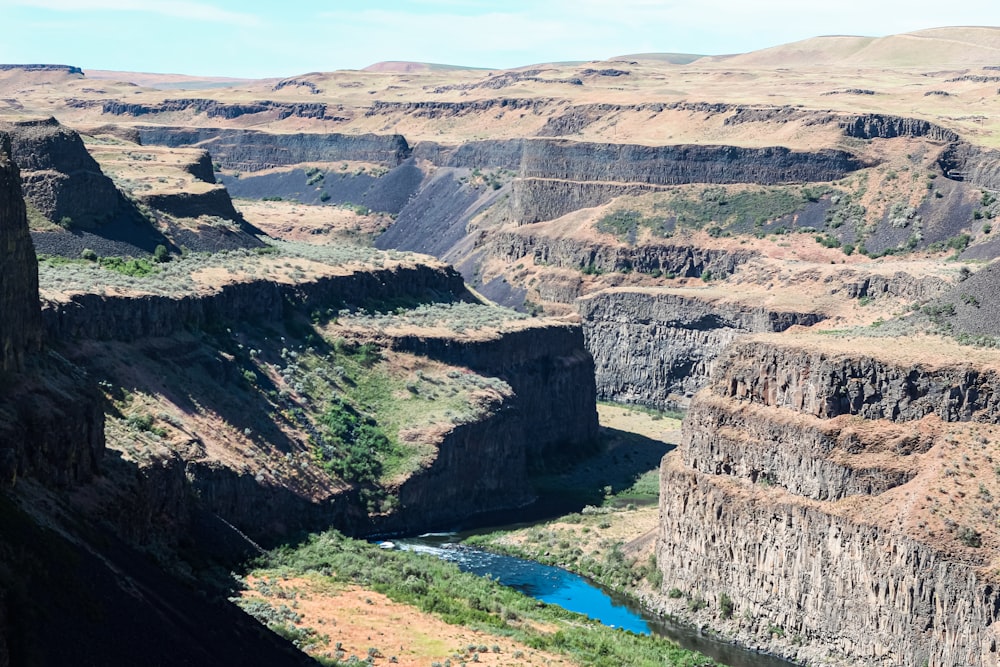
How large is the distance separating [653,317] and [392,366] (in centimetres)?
4354

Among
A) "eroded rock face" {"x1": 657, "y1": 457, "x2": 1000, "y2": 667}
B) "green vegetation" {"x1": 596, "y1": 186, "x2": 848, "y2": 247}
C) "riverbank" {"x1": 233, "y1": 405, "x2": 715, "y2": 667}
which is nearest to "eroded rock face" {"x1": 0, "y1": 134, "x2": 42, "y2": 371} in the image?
"riverbank" {"x1": 233, "y1": 405, "x2": 715, "y2": 667}

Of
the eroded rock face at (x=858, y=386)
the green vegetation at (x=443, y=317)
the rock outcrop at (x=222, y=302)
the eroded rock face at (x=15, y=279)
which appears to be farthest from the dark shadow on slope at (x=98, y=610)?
the green vegetation at (x=443, y=317)

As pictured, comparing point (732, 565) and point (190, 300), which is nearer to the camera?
point (732, 565)

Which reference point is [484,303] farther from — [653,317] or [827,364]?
[827,364]

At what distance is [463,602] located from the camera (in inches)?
2891

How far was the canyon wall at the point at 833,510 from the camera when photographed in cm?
6812

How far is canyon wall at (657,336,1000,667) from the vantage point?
68.1m

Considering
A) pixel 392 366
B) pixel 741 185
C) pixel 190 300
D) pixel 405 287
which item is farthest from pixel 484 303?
pixel 741 185

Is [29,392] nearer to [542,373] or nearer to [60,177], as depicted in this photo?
[60,177]

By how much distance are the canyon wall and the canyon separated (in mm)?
128

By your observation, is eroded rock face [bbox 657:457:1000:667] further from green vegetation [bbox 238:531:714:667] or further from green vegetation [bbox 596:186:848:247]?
green vegetation [bbox 596:186:848:247]

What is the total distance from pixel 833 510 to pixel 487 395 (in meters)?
31.0

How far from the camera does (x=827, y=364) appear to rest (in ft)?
250

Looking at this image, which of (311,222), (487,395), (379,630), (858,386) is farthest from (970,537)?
(311,222)
